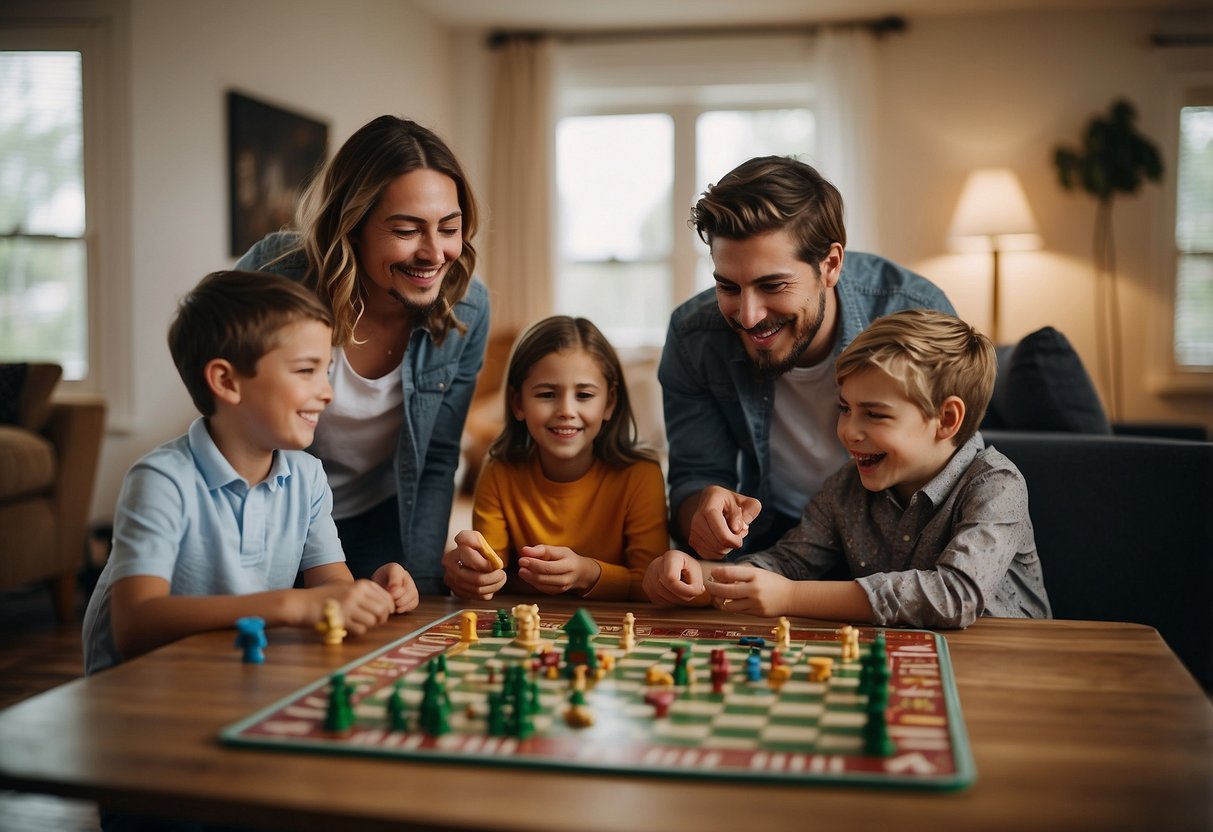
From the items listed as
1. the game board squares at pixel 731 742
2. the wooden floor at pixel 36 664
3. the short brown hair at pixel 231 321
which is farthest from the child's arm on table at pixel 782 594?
the wooden floor at pixel 36 664

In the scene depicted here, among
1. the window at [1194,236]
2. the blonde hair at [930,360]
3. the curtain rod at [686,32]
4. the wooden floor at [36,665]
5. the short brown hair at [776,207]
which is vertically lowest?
the wooden floor at [36,665]

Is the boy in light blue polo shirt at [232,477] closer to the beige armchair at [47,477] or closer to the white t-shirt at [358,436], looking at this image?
the white t-shirt at [358,436]

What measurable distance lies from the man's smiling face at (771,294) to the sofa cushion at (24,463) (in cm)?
291

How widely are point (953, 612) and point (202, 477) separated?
42.0 inches

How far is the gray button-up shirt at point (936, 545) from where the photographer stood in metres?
1.50

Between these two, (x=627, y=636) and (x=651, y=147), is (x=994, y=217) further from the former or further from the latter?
(x=627, y=636)

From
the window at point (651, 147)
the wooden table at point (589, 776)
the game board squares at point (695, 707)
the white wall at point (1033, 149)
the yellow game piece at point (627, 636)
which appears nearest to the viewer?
the wooden table at point (589, 776)

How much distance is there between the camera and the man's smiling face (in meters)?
2.00

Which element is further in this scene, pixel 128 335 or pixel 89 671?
pixel 128 335

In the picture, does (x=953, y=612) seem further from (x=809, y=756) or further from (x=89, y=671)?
(x=89, y=671)

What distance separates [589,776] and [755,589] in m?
0.64

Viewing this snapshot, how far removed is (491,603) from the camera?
1.65 meters

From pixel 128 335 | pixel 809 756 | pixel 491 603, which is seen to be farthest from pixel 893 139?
pixel 809 756

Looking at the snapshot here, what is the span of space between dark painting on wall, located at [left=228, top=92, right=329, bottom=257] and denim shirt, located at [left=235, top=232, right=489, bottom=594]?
3019mm
